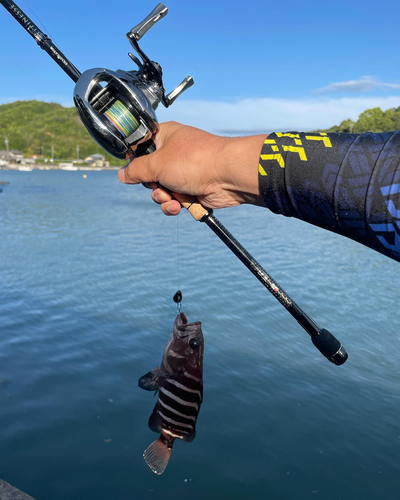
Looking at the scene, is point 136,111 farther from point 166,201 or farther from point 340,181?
point 340,181

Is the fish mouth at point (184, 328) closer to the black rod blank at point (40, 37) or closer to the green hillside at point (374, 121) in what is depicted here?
the black rod blank at point (40, 37)

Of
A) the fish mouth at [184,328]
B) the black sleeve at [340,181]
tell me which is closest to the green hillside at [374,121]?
the fish mouth at [184,328]

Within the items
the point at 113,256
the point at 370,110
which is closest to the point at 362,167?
the point at 113,256

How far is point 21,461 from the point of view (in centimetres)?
477

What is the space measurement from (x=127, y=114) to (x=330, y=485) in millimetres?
4127

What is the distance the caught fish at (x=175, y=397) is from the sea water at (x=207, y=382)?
46.4 inches

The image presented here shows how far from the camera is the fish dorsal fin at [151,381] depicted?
333 centimetres

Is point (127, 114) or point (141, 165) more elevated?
point (127, 114)

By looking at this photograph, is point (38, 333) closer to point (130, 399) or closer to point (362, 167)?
point (130, 399)

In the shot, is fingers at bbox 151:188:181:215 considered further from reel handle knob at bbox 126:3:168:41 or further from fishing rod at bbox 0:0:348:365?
reel handle knob at bbox 126:3:168:41

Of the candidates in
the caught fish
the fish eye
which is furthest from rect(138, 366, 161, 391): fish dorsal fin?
the fish eye

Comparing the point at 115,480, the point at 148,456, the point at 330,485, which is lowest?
the point at 330,485

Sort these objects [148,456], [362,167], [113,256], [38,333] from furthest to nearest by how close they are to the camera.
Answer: [113,256] < [38,333] < [148,456] < [362,167]

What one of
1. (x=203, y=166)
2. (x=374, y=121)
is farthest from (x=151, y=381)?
(x=374, y=121)
